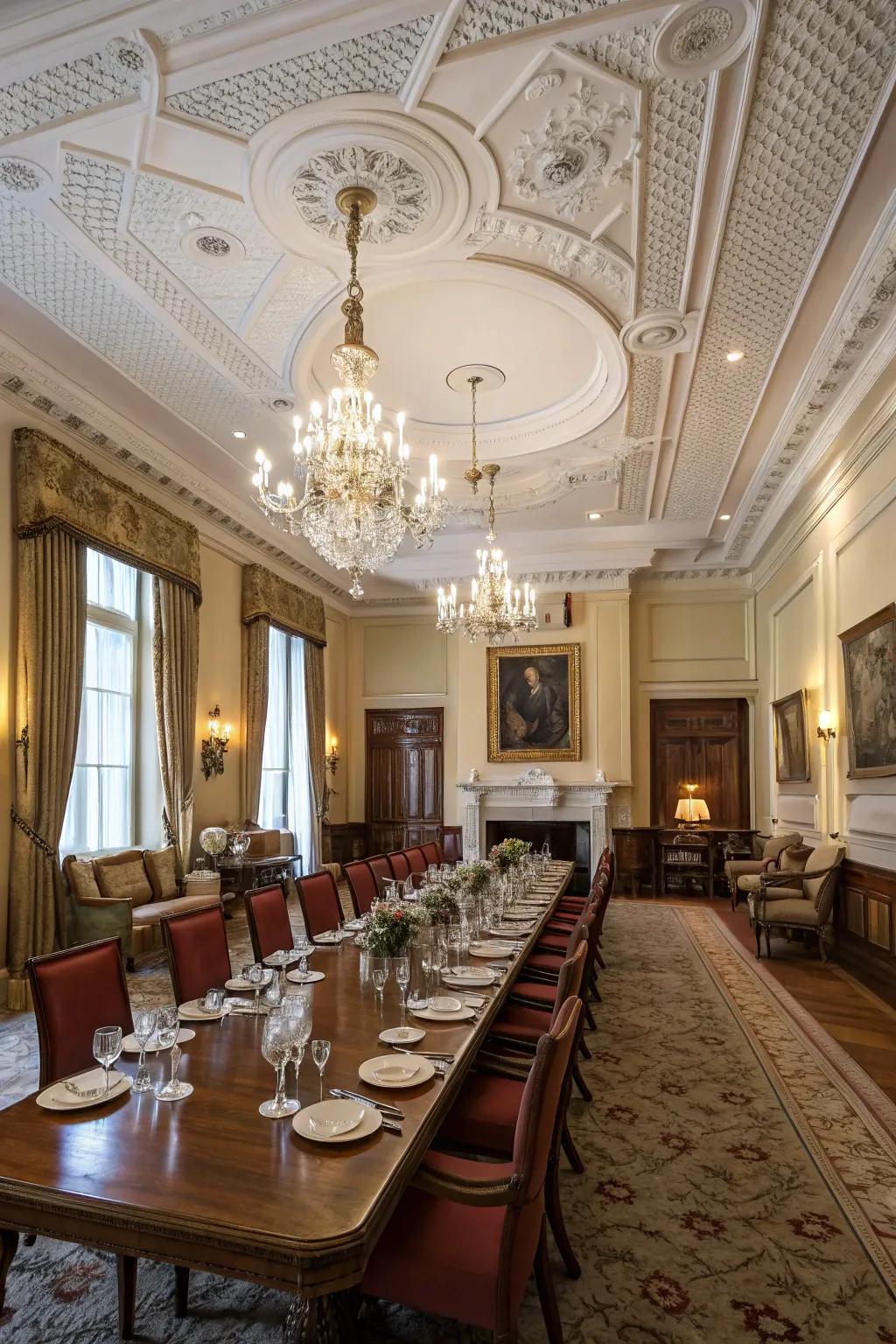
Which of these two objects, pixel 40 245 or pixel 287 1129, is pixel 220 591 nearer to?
pixel 40 245

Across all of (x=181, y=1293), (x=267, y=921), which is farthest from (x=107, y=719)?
(x=181, y=1293)

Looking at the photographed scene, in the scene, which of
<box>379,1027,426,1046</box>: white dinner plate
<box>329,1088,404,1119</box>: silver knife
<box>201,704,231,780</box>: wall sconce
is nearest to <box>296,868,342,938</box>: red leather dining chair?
<box>379,1027,426,1046</box>: white dinner plate

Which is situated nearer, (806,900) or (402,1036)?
(402,1036)

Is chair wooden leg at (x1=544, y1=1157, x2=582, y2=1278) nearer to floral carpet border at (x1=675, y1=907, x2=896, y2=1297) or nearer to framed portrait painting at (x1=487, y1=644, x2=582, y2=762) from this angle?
floral carpet border at (x1=675, y1=907, x2=896, y2=1297)

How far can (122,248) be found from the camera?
4297 mm

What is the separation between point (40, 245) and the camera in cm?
430

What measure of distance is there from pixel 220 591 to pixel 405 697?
163 inches

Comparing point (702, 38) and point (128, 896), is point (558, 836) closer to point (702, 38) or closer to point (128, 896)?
point (128, 896)

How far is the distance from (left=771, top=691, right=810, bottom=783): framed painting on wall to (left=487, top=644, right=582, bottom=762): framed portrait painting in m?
2.46

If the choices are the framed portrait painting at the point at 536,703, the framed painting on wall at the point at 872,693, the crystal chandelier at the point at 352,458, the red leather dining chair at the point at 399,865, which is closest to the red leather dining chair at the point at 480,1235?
the crystal chandelier at the point at 352,458

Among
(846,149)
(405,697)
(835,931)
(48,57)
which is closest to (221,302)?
(48,57)

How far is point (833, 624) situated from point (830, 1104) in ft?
14.4

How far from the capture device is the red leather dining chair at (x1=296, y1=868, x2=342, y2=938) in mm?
4438

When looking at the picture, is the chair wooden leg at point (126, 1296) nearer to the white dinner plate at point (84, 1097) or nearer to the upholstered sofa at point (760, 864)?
the white dinner plate at point (84, 1097)
